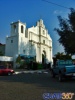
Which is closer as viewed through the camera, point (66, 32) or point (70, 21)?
point (70, 21)

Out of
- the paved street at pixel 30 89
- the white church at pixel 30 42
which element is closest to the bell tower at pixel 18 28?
Answer: the white church at pixel 30 42

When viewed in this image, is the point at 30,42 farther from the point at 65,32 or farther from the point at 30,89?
the point at 30,89

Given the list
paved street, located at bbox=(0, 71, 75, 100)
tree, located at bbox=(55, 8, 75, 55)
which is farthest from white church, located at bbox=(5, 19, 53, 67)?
paved street, located at bbox=(0, 71, 75, 100)

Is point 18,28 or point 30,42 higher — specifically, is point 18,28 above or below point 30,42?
above

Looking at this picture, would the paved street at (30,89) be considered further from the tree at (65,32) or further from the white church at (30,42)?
the white church at (30,42)

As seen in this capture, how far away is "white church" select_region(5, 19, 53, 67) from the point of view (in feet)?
221

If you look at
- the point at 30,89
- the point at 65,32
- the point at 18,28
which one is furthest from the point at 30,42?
the point at 30,89

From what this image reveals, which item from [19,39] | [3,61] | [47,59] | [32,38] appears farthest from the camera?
[47,59]

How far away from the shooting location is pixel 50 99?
1002cm

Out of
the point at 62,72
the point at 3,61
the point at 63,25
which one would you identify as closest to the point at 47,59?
the point at 3,61

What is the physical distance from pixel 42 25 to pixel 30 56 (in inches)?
631

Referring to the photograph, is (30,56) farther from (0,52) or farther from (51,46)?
(51,46)

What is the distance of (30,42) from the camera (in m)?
72.2

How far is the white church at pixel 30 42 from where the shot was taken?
221ft
